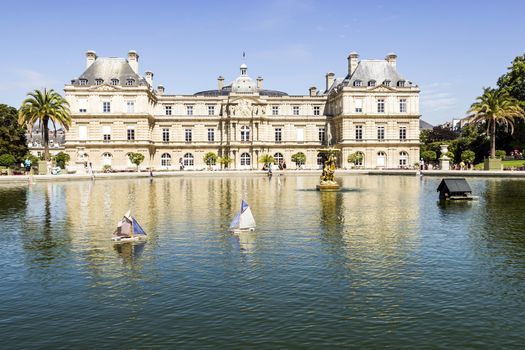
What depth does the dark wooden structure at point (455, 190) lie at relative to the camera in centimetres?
2817

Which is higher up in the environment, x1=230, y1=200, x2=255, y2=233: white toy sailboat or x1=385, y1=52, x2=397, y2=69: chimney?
x1=385, y1=52, x2=397, y2=69: chimney

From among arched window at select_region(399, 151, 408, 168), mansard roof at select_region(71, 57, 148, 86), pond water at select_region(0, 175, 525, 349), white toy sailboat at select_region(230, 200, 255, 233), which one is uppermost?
mansard roof at select_region(71, 57, 148, 86)

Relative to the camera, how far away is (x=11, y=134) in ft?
246

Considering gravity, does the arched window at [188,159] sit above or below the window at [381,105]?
below

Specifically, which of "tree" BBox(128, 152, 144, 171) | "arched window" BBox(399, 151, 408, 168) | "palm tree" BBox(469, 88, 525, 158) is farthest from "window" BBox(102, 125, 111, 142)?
"palm tree" BBox(469, 88, 525, 158)

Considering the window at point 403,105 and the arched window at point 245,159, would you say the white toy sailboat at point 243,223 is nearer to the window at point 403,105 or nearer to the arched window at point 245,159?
the arched window at point 245,159

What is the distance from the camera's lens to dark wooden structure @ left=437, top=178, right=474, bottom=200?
92.4ft

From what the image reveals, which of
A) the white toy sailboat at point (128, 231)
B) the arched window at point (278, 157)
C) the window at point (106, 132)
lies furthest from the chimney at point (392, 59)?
the white toy sailboat at point (128, 231)

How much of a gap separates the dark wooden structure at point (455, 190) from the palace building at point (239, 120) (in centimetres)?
4840

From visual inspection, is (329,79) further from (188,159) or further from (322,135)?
(188,159)

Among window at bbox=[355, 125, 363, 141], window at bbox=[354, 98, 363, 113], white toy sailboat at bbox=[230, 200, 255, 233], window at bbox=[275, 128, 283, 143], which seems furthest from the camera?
window at bbox=[275, 128, 283, 143]

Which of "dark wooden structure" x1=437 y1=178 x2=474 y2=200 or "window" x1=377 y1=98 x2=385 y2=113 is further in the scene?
"window" x1=377 y1=98 x2=385 y2=113

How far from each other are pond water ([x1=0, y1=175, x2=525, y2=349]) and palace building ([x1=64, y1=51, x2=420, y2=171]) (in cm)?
6066

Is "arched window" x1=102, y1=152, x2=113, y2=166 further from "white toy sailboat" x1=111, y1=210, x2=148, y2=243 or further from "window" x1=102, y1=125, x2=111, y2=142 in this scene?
"white toy sailboat" x1=111, y1=210, x2=148, y2=243
